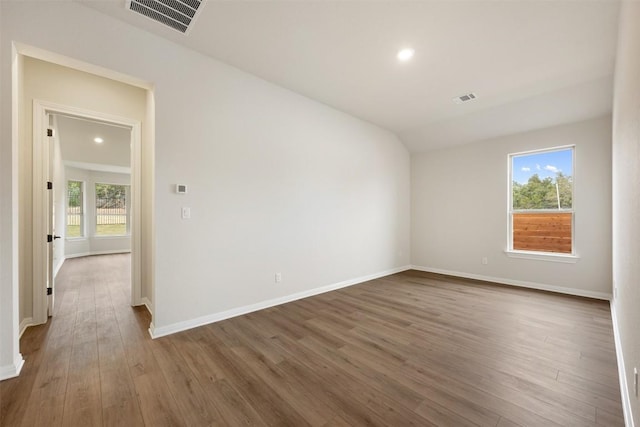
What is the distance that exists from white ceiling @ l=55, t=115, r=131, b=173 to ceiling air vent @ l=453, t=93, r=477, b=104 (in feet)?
20.7

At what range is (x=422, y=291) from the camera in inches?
165

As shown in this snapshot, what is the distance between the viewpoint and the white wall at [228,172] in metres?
2.40

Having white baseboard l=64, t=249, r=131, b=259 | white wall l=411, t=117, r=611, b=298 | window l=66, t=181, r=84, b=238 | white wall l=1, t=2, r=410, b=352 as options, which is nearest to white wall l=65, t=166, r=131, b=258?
white baseboard l=64, t=249, r=131, b=259

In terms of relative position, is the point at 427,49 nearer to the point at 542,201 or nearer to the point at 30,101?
the point at 542,201

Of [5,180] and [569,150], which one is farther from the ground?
[569,150]

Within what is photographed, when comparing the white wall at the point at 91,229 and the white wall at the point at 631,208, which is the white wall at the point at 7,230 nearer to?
the white wall at the point at 631,208

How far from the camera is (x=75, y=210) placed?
25.1 ft

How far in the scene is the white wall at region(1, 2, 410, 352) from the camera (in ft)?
7.89

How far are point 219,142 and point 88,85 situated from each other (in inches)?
66.8

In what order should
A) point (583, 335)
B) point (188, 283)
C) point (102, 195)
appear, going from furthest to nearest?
1. point (102, 195)
2. point (188, 283)
3. point (583, 335)

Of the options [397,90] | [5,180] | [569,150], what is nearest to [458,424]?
[5,180]

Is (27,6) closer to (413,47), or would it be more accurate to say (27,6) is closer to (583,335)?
(413,47)

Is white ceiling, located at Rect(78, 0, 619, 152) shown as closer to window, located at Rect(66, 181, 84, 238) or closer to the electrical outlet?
the electrical outlet

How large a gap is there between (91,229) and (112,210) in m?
0.81
